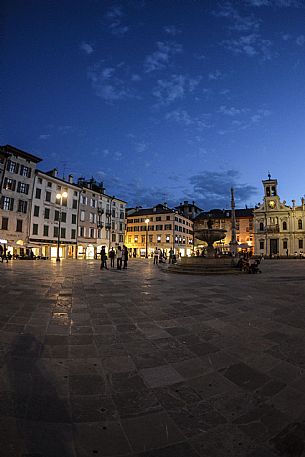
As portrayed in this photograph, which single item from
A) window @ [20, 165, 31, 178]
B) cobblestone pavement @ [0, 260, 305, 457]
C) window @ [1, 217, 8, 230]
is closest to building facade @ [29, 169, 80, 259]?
window @ [20, 165, 31, 178]

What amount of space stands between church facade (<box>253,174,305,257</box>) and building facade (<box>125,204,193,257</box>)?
21.3 m

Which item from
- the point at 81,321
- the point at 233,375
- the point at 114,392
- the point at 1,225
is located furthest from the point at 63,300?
the point at 1,225

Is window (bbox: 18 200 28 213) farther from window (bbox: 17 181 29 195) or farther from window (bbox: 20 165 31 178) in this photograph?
window (bbox: 20 165 31 178)

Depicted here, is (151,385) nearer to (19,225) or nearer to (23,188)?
(19,225)

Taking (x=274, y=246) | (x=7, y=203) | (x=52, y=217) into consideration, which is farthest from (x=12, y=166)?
(x=274, y=246)

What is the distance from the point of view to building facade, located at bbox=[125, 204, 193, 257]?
64625 mm

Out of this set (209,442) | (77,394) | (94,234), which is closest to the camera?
(209,442)

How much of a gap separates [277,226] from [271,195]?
8.82 m

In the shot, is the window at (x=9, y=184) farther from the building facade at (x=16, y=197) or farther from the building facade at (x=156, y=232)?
the building facade at (x=156, y=232)

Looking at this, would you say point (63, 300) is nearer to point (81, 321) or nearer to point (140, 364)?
point (81, 321)

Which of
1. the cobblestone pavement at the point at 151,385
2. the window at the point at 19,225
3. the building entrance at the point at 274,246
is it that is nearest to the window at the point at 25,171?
the window at the point at 19,225

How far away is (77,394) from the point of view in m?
2.41

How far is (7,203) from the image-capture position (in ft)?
109

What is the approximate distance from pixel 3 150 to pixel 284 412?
3827 centimetres
